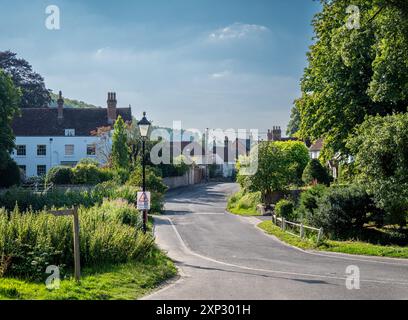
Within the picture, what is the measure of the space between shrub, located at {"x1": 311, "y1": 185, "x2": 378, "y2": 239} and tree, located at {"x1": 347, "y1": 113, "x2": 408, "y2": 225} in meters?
1.92

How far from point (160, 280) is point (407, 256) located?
9.93 meters

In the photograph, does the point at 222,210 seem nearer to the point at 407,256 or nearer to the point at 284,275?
the point at 407,256

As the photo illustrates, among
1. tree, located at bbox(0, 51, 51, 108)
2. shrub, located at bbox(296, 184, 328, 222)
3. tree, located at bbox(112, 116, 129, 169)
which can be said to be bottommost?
shrub, located at bbox(296, 184, 328, 222)

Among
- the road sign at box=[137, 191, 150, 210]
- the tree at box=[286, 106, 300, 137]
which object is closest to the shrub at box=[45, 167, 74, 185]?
the road sign at box=[137, 191, 150, 210]

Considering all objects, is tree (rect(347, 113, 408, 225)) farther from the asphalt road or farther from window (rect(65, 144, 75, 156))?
window (rect(65, 144, 75, 156))

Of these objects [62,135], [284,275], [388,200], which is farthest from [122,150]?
[284,275]

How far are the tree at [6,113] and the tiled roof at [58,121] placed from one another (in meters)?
21.4

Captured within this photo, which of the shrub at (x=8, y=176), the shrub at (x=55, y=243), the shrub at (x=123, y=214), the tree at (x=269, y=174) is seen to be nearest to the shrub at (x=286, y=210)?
the tree at (x=269, y=174)

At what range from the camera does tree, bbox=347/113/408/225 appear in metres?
19.2

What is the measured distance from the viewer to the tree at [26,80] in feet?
265

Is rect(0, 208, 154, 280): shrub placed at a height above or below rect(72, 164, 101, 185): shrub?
below

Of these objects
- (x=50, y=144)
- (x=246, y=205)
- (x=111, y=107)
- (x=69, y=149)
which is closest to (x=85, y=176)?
(x=246, y=205)

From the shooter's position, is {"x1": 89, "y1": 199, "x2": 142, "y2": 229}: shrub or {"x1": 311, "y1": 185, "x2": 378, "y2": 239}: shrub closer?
{"x1": 89, "y1": 199, "x2": 142, "y2": 229}: shrub

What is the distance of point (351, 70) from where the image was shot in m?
27.1
